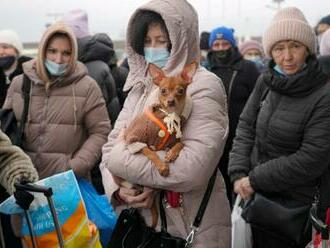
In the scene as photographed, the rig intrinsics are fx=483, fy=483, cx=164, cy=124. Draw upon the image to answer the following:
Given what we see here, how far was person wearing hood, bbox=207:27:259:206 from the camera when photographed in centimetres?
499

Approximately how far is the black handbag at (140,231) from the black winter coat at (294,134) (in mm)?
564

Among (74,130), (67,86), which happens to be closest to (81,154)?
(74,130)

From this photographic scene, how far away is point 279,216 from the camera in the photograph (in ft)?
8.97

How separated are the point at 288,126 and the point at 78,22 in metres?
2.88

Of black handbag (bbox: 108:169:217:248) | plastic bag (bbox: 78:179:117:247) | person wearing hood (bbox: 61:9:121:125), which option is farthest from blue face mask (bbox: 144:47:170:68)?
person wearing hood (bbox: 61:9:121:125)

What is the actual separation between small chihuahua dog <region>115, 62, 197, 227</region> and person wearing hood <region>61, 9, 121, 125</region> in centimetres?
220

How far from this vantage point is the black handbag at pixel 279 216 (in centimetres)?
270

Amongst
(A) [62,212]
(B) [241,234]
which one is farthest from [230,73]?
(A) [62,212]

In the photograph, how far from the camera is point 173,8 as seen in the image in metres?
2.40

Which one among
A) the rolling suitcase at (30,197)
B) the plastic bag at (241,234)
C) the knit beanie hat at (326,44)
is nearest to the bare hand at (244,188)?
the plastic bag at (241,234)

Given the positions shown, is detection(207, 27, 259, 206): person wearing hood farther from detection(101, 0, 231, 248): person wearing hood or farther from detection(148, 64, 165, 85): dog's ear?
detection(148, 64, 165, 85): dog's ear

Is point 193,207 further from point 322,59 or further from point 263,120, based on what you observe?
point 322,59

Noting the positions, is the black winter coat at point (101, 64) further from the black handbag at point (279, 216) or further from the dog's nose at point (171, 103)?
the dog's nose at point (171, 103)

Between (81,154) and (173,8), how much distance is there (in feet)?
4.73
